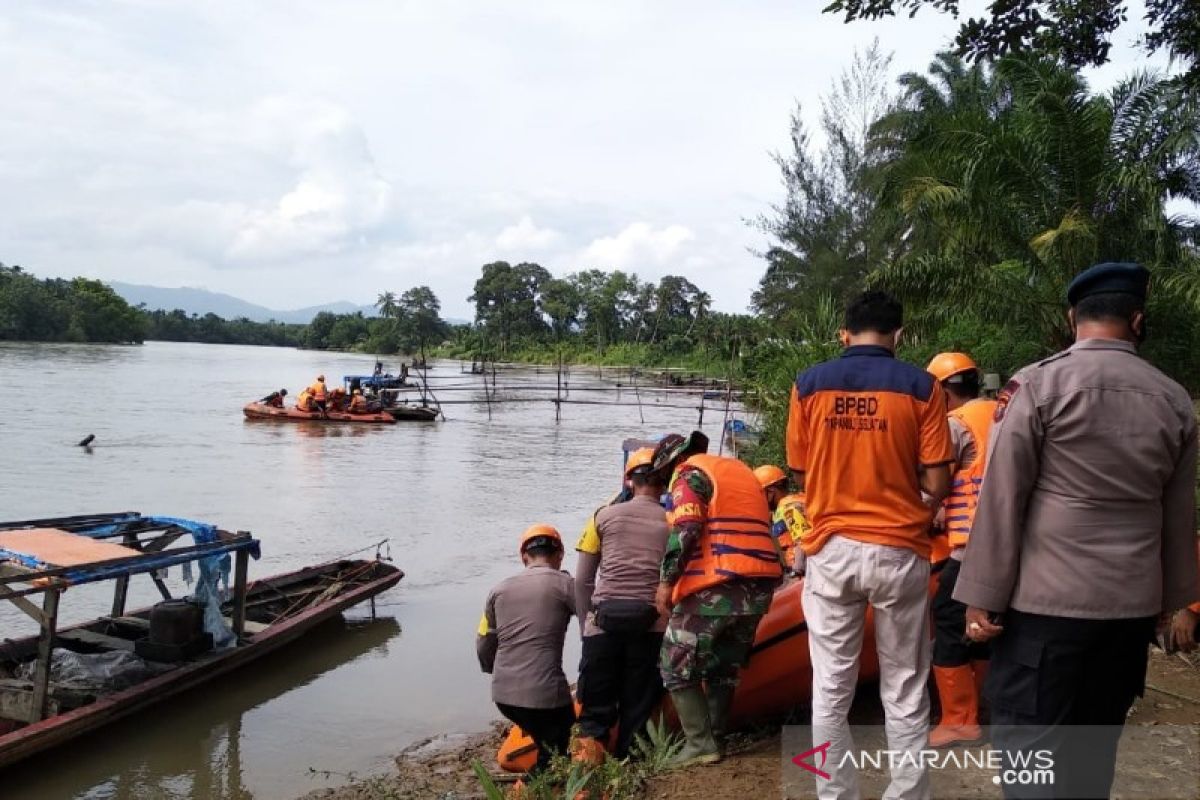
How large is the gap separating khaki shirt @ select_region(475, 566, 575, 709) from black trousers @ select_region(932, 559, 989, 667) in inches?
70.7

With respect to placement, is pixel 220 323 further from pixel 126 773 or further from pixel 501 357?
pixel 126 773

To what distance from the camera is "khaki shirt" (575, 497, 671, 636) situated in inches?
179

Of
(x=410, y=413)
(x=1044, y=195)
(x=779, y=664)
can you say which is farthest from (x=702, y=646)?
(x=410, y=413)

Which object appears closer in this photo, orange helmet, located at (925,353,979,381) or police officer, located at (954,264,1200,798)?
police officer, located at (954,264,1200,798)

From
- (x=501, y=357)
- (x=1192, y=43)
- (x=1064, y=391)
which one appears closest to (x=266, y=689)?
(x=1064, y=391)

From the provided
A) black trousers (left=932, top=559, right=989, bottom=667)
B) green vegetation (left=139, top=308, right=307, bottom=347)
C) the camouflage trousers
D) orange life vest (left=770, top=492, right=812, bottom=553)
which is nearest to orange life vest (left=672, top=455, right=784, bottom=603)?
the camouflage trousers

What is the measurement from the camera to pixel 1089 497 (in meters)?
2.35

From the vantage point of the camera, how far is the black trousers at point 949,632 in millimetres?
4086

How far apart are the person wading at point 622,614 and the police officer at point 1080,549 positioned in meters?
2.27

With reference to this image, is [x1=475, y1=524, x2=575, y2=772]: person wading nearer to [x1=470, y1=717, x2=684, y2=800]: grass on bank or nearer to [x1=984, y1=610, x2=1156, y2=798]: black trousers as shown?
[x1=470, y1=717, x2=684, y2=800]: grass on bank

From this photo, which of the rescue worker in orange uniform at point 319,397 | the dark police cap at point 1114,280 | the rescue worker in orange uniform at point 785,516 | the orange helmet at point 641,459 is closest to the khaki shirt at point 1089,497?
the dark police cap at point 1114,280

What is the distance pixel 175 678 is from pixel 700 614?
184 inches

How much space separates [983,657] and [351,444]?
2262 cm

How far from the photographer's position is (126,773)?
6.30 metres
